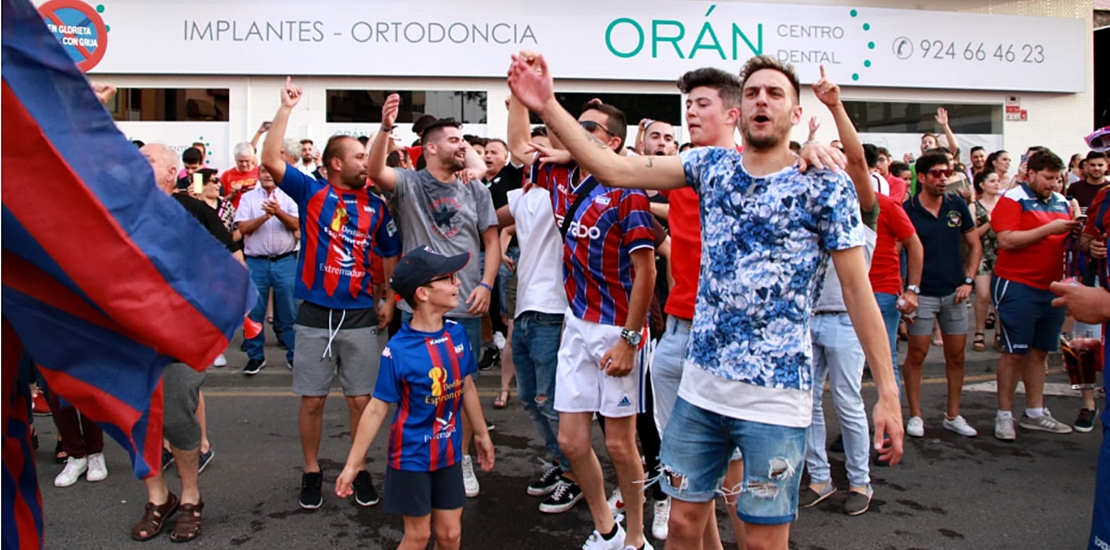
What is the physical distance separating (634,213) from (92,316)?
2.79m

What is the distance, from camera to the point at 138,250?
1.62 metres

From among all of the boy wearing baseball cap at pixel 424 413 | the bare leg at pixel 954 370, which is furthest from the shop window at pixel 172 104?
the boy wearing baseball cap at pixel 424 413

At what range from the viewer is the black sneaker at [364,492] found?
4867 millimetres

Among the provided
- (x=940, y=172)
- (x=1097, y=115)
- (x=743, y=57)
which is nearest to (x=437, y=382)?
(x=940, y=172)

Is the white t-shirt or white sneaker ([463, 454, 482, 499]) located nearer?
the white t-shirt

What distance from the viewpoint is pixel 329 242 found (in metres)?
4.96

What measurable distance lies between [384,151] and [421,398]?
178 cm

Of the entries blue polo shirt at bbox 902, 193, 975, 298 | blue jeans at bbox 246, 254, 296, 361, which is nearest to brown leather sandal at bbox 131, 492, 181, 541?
blue jeans at bbox 246, 254, 296, 361

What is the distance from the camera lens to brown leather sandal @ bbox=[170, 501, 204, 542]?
438cm

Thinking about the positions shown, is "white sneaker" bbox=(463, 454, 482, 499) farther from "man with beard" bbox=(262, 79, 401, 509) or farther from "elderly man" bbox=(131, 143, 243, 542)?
"elderly man" bbox=(131, 143, 243, 542)

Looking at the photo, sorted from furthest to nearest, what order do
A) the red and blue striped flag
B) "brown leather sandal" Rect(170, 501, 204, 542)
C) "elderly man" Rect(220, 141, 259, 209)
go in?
"elderly man" Rect(220, 141, 259, 209)
"brown leather sandal" Rect(170, 501, 204, 542)
the red and blue striped flag

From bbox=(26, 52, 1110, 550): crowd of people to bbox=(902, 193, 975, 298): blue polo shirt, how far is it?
0.6 inches

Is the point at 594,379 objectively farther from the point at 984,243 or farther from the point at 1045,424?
the point at 984,243

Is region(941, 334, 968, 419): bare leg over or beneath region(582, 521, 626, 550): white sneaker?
over
